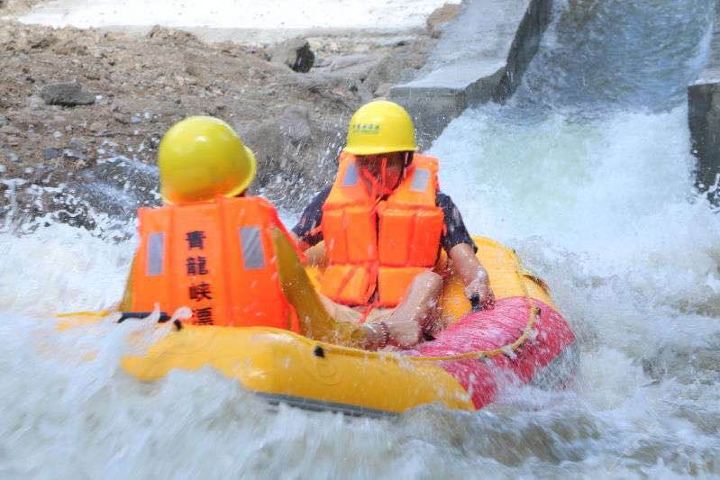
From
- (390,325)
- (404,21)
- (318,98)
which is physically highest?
(404,21)

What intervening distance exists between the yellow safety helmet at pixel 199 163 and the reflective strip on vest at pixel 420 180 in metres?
1.30

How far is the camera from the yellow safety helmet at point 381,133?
4.52 meters

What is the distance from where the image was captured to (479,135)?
8.80 m

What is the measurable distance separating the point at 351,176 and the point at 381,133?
11.0 inches

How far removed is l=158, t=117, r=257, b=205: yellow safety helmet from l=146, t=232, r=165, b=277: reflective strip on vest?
16cm

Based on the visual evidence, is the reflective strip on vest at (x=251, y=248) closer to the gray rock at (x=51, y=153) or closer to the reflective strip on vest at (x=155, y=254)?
the reflective strip on vest at (x=155, y=254)

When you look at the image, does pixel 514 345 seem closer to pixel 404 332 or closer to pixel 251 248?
pixel 404 332

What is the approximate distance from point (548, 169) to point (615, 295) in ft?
9.12

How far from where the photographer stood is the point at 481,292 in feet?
14.4

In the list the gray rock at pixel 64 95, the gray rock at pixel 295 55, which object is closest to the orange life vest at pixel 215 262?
the gray rock at pixel 64 95

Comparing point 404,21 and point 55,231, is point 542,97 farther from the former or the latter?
point 55,231

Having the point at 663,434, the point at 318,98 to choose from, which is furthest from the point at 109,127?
the point at 663,434

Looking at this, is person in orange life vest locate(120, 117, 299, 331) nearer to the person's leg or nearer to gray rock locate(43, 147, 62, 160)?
the person's leg

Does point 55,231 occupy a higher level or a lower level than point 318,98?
lower
